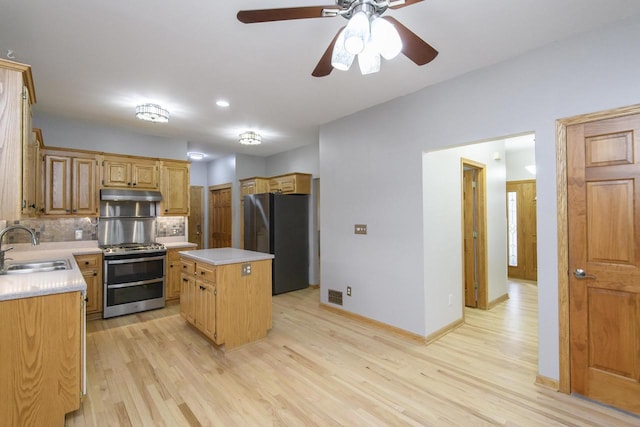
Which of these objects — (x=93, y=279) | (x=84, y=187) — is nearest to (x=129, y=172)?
(x=84, y=187)

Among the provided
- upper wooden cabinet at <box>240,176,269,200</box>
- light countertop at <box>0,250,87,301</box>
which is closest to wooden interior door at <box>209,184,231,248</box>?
upper wooden cabinet at <box>240,176,269,200</box>

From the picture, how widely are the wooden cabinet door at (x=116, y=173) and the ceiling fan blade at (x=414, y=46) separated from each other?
4297 mm

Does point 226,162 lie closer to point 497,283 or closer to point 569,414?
point 497,283

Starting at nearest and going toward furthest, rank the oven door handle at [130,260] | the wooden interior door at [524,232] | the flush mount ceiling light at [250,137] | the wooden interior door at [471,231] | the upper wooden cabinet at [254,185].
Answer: the oven door handle at [130,260], the wooden interior door at [471,231], the flush mount ceiling light at [250,137], the upper wooden cabinet at [254,185], the wooden interior door at [524,232]

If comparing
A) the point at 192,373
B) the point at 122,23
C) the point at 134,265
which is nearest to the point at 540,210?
the point at 192,373

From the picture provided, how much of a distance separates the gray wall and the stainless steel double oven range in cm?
241

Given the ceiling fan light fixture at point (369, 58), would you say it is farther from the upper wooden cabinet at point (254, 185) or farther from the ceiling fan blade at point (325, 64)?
the upper wooden cabinet at point (254, 185)

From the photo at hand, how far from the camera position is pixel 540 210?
2.40 meters

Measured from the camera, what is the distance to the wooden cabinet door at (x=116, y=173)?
13.9ft

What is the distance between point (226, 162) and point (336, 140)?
337 cm

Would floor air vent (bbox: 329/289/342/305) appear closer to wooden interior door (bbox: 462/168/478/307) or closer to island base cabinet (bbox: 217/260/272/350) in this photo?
island base cabinet (bbox: 217/260/272/350)

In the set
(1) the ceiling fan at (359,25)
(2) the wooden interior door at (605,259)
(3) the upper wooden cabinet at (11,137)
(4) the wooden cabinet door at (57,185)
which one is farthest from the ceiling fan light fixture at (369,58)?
(4) the wooden cabinet door at (57,185)

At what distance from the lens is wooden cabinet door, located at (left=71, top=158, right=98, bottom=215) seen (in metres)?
4.00

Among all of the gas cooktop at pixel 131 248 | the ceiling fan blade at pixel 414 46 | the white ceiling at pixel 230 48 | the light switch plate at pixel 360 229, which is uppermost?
the white ceiling at pixel 230 48
